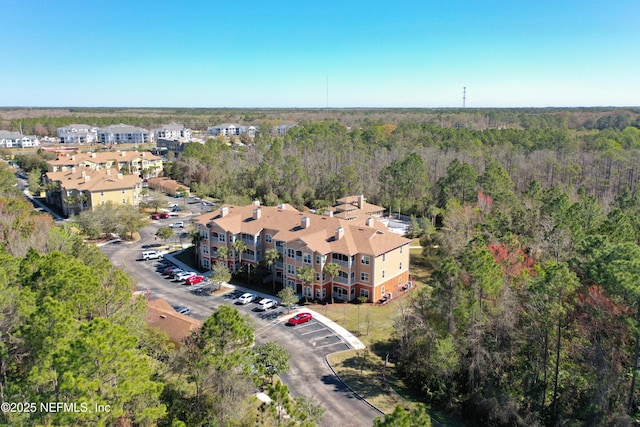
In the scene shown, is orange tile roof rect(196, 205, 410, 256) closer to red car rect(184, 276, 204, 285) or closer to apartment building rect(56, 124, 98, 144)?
red car rect(184, 276, 204, 285)

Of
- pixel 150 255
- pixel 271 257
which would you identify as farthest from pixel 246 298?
pixel 150 255

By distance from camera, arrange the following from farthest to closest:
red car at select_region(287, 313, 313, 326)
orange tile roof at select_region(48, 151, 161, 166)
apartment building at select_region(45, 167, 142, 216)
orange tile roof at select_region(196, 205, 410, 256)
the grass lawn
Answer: orange tile roof at select_region(48, 151, 161, 166) → apartment building at select_region(45, 167, 142, 216) → orange tile roof at select_region(196, 205, 410, 256) → red car at select_region(287, 313, 313, 326) → the grass lawn

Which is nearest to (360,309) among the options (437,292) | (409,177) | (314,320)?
(314,320)

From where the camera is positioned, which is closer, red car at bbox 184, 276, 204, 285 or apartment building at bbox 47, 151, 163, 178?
red car at bbox 184, 276, 204, 285

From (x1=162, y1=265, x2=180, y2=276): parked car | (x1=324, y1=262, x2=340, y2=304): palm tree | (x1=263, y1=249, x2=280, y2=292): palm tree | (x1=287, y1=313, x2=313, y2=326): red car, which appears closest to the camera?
(x1=287, y1=313, x2=313, y2=326): red car

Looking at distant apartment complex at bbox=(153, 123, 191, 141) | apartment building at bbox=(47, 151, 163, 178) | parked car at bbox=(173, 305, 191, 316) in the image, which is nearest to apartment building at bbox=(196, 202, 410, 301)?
parked car at bbox=(173, 305, 191, 316)

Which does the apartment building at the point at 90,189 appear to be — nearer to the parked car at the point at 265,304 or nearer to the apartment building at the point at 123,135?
the parked car at the point at 265,304

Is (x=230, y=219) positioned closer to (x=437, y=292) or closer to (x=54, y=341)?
(x=437, y=292)
